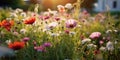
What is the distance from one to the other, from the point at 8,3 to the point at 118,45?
19951 mm

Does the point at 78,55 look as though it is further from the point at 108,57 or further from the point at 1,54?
the point at 1,54

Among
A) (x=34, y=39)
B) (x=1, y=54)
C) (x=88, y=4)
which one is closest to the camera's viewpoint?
(x=1, y=54)

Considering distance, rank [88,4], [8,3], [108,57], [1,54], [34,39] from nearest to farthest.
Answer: [1,54], [108,57], [34,39], [8,3], [88,4]

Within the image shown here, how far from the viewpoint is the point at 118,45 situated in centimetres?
550

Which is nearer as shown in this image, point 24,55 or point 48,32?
point 24,55

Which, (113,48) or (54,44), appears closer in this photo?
(113,48)

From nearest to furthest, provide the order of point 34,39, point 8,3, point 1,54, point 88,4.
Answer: point 1,54
point 34,39
point 8,3
point 88,4

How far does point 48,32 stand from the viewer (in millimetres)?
5922

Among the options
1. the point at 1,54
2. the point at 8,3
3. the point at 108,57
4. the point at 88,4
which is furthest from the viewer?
the point at 88,4

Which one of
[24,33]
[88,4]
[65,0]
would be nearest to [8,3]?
[65,0]

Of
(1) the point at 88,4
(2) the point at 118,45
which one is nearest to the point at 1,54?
(2) the point at 118,45

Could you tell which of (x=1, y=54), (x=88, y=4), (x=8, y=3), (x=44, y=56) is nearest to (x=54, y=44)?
(x=44, y=56)

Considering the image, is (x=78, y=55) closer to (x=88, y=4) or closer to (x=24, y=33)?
(x=24, y=33)

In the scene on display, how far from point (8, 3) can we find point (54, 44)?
19.9m
